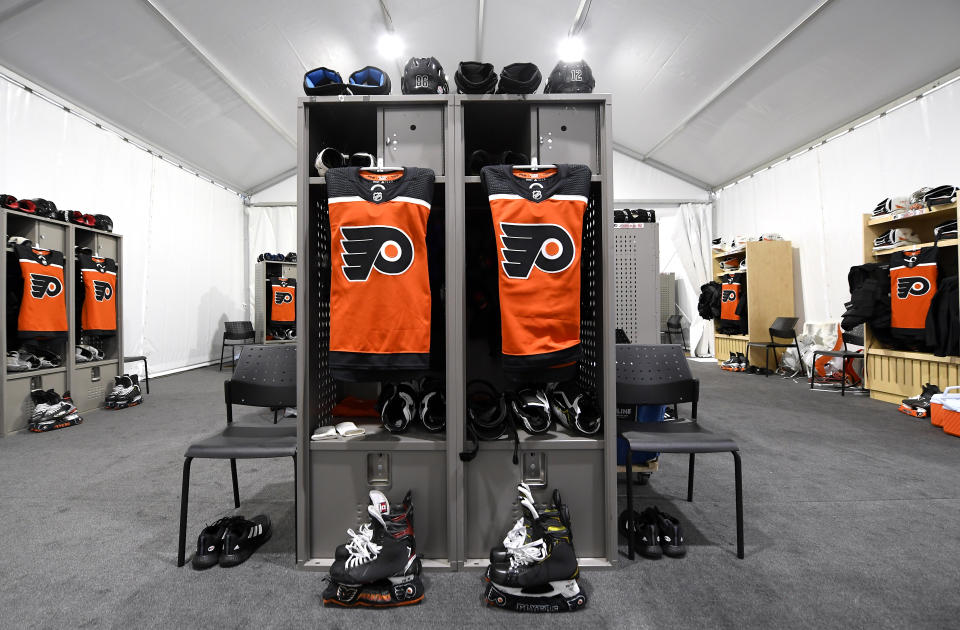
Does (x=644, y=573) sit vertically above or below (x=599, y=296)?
below

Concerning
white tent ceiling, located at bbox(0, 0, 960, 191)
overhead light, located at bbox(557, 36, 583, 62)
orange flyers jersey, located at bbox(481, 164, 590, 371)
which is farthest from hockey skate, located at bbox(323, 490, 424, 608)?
overhead light, located at bbox(557, 36, 583, 62)

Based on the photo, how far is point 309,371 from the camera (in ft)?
5.00

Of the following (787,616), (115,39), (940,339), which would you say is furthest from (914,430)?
(115,39)

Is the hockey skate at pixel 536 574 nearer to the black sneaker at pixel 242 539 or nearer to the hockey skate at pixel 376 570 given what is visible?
the hockey skate at pixel 376 570

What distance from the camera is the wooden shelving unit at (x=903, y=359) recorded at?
3.53 metres

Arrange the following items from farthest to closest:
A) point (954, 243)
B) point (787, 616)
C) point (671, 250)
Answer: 1. point (671, 250)
2. point (954, 243)
3. point (787, 616)

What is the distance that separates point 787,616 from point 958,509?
143 centimetres

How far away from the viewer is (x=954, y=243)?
11.1 ft

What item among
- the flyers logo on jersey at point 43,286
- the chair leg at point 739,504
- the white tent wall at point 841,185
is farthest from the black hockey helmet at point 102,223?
the white tent wall at point 841,185

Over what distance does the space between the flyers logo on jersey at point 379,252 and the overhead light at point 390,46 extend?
461 centimetres

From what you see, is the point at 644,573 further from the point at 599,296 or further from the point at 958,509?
the point at 958,509

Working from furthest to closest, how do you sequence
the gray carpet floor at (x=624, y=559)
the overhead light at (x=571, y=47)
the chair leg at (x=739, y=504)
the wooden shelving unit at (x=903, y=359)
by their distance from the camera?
the overhead light at (x=571, y=47) < the wooden shelving unit at (x=903, y=359) < the chair leg at (x=739, y=504) < the gray carpet floor at (x=624, y=559)

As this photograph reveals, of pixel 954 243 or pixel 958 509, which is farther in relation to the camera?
pixel 954 243

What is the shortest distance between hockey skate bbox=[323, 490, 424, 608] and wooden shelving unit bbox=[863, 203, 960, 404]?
4.71 metres
